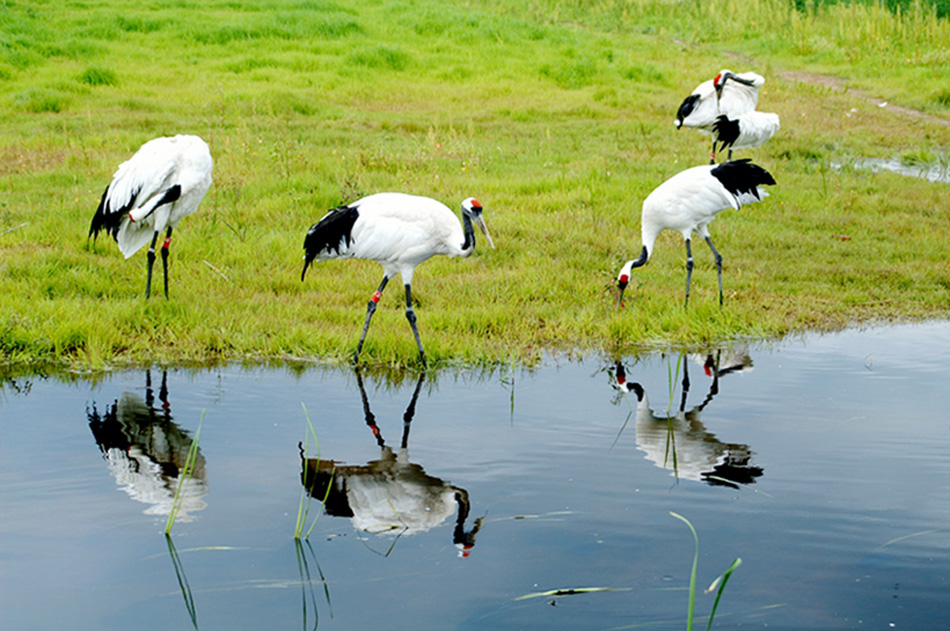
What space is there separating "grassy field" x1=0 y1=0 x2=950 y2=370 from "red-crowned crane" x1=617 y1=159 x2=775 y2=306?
0.51 metres

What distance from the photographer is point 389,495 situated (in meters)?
4.48

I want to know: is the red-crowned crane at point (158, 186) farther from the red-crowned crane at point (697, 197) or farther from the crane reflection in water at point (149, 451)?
the red-crowned crane at point (697, 197)

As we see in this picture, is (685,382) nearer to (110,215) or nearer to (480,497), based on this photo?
(480,497)

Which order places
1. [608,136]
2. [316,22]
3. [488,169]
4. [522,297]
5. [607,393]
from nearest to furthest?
[607,393], [522,297], [488,169], [608,136], [316,22]

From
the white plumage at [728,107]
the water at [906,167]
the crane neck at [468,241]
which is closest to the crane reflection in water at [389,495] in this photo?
the crane neck at [468,241]

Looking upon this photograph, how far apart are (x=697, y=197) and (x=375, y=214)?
2969 millimetres

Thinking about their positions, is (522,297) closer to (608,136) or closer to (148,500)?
(148,500)

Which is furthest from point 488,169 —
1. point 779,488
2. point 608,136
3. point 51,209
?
point 779,488

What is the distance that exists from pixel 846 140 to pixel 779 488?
38.2ft

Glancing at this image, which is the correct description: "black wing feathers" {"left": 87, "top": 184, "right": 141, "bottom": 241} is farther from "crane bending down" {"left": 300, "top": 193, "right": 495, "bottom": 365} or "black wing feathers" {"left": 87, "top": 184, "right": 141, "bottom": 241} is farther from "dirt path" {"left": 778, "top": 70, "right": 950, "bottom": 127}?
"dirt path" {"left": 778, "top": 70, "right": 950, "bottom": 127}

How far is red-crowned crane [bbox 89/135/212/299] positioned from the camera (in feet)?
24.2

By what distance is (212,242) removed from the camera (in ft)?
29.0

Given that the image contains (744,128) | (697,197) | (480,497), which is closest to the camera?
(480,497)

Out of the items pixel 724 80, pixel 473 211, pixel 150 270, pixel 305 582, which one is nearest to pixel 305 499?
pixel 305 582
